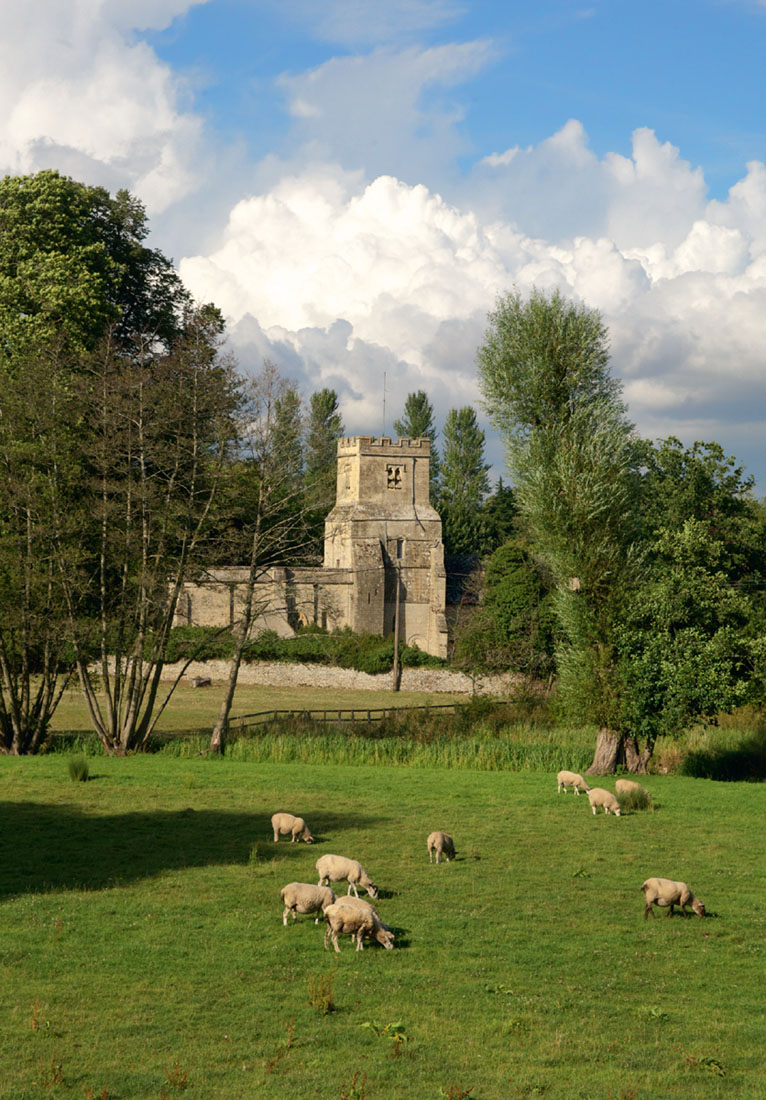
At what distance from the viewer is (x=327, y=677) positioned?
62.2m

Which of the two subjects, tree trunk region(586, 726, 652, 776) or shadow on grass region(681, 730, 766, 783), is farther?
shadow on grass region(681, 730, 766, 783)

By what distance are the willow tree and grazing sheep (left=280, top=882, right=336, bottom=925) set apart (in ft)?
54.7

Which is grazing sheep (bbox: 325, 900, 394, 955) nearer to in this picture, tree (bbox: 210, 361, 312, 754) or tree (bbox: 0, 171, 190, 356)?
tree (bbox: 210, 361, 312, 754)

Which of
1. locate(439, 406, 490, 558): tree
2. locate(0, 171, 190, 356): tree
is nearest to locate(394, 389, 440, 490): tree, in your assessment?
locate(439, 406, 490, 558): tree

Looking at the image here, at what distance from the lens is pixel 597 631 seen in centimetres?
2888

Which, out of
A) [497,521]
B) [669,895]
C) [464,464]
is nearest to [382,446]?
[497,521]

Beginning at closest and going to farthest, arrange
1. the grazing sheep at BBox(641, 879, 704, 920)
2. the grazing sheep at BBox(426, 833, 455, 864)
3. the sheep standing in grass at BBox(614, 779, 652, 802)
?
the grazing sheep at BBox(641, 879, 704, 920), the grazing sheep at BBox(426, 833, 455, 864), the sheep standing in grass at BBox(614, 779, 652, 802)

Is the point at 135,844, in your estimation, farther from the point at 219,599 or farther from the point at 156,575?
the point at 219,599

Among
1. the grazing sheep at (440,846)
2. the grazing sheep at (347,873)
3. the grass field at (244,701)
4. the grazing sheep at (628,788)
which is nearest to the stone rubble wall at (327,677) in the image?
the grass field at (244,701)

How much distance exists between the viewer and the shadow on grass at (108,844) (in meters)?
14.9

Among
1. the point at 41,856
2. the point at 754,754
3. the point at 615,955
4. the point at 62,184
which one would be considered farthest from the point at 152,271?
the point at 615,955

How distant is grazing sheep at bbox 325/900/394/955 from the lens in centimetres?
1162

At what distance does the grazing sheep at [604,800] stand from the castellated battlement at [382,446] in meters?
56.7

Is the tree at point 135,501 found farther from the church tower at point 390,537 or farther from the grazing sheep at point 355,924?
the church tower at point 390,537
